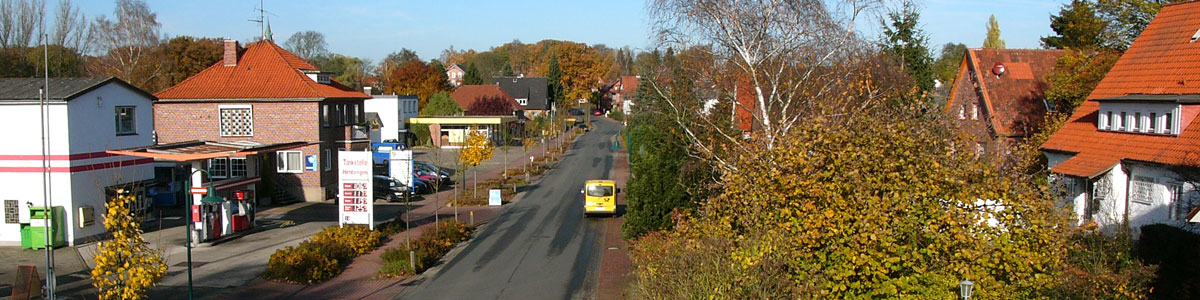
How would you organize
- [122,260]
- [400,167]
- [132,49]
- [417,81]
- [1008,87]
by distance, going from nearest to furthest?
[122,260], [1008,87], [400,167], [132,49], [417,81]

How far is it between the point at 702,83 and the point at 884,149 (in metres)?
11.3

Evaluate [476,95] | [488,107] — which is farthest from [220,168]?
[476,95]

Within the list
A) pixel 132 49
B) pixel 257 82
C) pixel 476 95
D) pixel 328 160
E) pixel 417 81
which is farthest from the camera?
pixel 417 81

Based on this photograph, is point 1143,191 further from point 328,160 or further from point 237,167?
point 237,167

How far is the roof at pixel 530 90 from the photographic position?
103m

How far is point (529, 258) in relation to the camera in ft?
76.2

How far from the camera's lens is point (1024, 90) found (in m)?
34.1

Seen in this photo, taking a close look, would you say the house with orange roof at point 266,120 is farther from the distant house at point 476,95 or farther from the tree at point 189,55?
the distant house at point 476,95

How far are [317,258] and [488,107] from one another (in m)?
56.5

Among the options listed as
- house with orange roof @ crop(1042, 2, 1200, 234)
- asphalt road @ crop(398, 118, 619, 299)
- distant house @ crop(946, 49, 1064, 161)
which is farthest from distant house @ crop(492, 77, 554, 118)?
house with orange roof @ crop(1042, 2, 1200, 234)

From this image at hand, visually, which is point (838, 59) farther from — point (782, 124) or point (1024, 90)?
point (1024, 90)

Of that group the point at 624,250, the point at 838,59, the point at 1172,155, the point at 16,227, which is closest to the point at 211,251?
the point at 16,227

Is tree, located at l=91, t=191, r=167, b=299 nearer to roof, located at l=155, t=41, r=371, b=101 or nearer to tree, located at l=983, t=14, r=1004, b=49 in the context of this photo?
roof, located at l=155, t=41, r=371, b=101

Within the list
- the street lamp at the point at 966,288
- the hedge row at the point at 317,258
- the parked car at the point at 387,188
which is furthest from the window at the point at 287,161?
the street lamp at the point at 966,288
